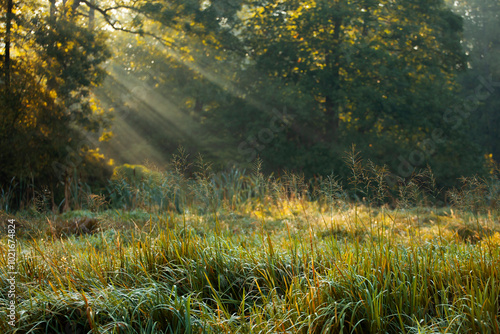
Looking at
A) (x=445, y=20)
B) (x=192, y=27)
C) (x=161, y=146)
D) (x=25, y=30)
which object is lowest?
(x=161, y=146)

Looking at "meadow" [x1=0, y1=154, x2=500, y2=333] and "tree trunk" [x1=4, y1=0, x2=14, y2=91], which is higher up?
"tree trunk" [x1=4, y1=0, x2=14, y2=91]

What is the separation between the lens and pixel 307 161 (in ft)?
50.6

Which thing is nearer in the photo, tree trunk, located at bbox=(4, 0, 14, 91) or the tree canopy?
tree trunk, located at bbox=(4, 0, 14, 91)

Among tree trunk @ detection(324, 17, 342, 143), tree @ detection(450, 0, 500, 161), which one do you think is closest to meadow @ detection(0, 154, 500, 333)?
tree trunk @ detection(324, 17, 342, 143)

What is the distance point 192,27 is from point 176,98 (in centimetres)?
434

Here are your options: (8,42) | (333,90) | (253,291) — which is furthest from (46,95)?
(333,90)

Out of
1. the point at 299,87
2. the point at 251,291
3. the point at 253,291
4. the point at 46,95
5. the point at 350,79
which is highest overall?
the point at 350,79

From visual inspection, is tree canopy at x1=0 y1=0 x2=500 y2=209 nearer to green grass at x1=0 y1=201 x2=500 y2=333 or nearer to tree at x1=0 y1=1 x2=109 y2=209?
tree at x1=0 y1=1 x2=109 y2=209

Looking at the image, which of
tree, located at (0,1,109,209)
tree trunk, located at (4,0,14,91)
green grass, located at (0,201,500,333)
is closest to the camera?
green grass, located at (0,201,500,333)

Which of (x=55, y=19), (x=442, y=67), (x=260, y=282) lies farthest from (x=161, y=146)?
(x=260, y=282)

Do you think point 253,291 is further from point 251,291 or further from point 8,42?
point 8,42

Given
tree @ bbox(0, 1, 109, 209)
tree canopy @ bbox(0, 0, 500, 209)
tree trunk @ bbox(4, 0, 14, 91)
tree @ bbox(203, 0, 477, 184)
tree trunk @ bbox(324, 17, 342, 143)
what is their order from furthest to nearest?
tree trunk @ bbox(324, 17, 342, 143)
tree @ bbox(203, 0, 477, 184)
tree canopy @ bbox(0, 0, 500, 209)
tree trunk @ bbox(4, 0, 14, 91)
tree @ bbox(0, 1, 109, 209)

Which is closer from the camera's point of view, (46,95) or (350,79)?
(46,95)

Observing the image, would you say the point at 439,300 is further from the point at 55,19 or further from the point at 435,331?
the point at 55,19
